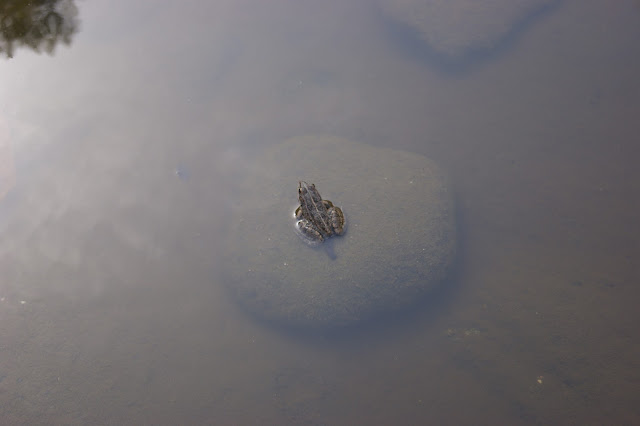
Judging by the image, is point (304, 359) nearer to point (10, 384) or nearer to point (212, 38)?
point (10, 384)

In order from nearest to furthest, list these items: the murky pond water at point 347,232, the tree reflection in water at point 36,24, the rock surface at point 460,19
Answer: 1. the murky pond water at point 347,232
2. the rock surface at point 460,19
3. the tree reflection in water at point 36,24

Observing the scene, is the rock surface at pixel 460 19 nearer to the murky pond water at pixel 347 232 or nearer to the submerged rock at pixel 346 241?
the murky pond water at pixel 347 232

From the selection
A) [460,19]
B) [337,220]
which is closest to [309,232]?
[337,220]

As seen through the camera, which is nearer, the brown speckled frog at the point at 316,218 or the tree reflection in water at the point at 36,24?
the brown speckled frog at the point at 316,218

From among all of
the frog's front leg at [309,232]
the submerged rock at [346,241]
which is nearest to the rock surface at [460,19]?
the submerged rock at [346,241]

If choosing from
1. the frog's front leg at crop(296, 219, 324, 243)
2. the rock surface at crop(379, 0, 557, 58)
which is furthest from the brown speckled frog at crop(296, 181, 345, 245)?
the rock surface at crop(379, 0, 557, 58)

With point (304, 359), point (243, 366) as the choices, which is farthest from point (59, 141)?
point (304, 359)
